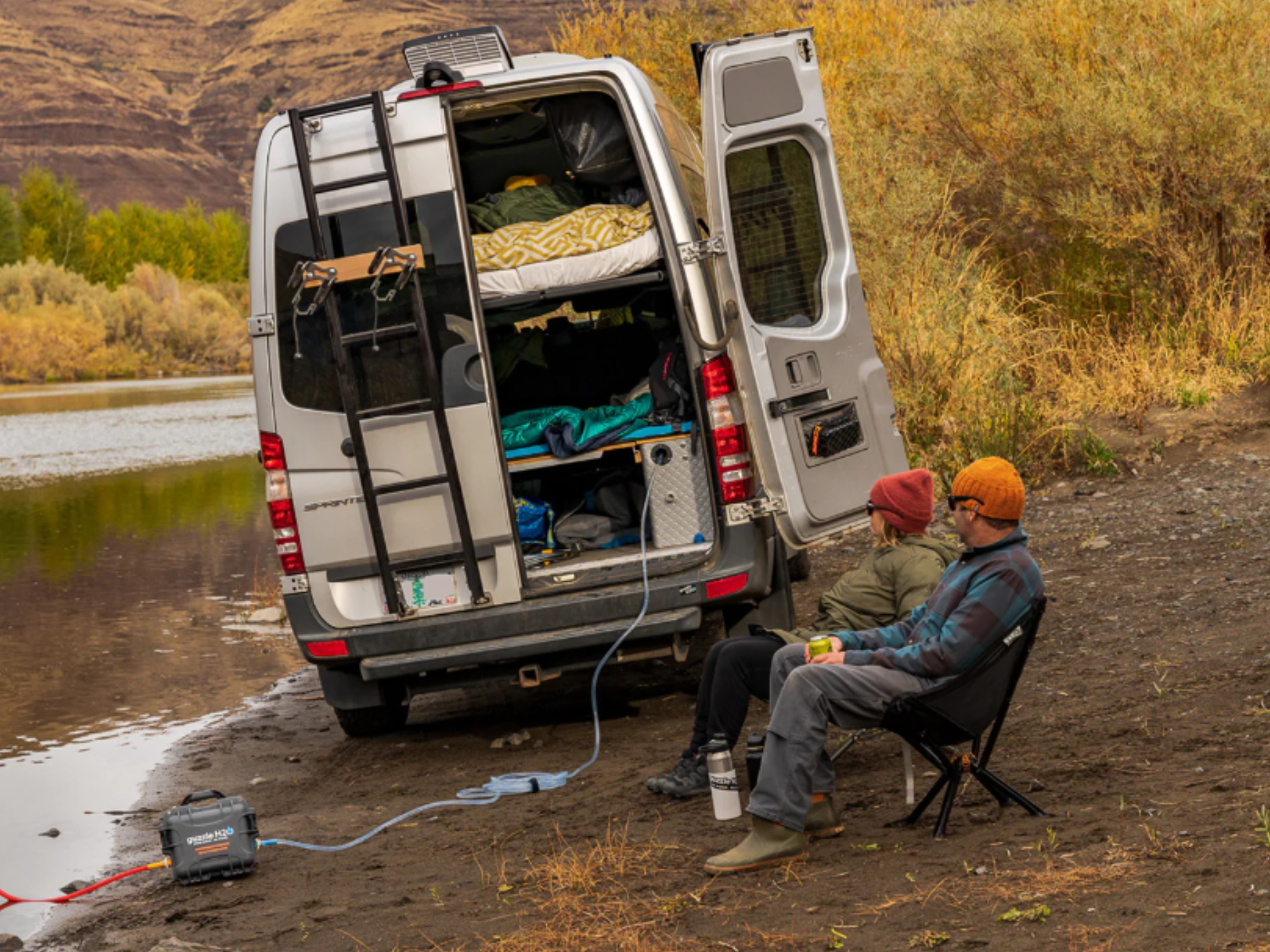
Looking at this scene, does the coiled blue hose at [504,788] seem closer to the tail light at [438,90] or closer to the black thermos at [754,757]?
the black thermos at [754,757]

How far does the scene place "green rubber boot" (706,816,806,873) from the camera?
4332 mm

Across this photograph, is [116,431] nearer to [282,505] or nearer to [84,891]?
[282,505]

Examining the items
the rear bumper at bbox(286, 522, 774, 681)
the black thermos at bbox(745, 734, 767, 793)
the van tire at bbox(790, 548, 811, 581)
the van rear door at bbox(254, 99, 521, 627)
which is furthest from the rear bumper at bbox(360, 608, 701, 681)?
A: the van tire at bbox(790, 548, 811, 581)

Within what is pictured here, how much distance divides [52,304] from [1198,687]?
66376mm

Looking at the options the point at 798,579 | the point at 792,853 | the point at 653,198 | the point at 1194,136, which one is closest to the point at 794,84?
the point at 653,198

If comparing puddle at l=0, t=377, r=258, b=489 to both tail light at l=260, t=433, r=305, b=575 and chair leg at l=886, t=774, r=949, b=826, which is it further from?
chair leg at l=886, t=774, r=949, b=826

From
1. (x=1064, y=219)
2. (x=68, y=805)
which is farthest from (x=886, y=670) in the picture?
(x=1064, y=219)

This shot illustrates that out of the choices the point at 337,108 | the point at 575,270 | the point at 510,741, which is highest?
the point at 337,108

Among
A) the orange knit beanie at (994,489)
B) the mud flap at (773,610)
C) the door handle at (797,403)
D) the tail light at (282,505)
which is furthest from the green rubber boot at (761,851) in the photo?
the tail light at (282,505)

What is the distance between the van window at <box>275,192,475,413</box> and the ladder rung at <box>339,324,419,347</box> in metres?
0.02

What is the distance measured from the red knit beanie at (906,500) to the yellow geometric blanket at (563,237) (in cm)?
190

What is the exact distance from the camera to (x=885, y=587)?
5.21 meters

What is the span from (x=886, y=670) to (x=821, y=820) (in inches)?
19.2

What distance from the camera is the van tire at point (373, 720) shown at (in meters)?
6.92
